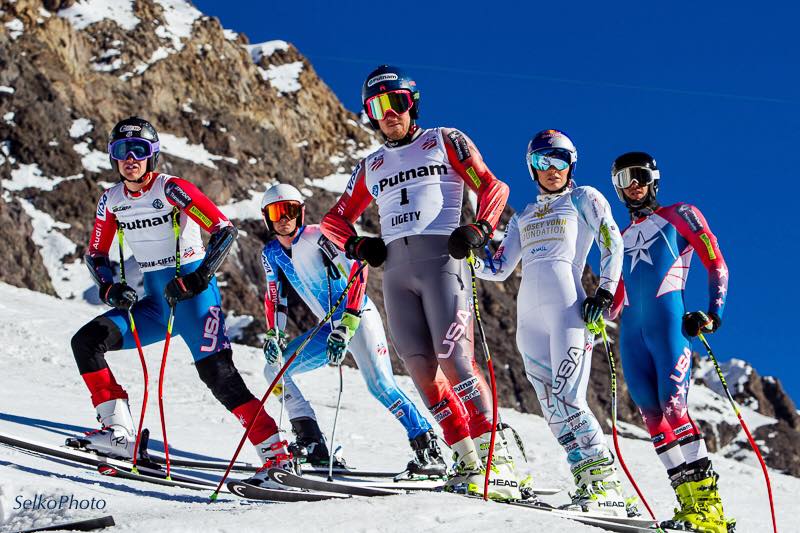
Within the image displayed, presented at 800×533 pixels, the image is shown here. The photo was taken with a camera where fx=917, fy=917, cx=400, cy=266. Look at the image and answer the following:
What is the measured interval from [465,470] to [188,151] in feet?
421

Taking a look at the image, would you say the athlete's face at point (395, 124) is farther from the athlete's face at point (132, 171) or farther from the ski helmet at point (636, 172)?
the athlete's face at point (132, 171)

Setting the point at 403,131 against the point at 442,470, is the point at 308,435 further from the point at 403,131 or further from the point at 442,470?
the point at 403,131

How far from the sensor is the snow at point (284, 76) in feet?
517

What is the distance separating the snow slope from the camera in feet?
15.5

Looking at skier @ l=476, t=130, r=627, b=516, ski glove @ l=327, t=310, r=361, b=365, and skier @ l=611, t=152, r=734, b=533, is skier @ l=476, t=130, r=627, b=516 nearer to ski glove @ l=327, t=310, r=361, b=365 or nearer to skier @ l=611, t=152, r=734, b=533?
skier @ l=611, t=152, r=734, b=533

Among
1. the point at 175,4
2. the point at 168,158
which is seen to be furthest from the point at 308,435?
the point at 175,4

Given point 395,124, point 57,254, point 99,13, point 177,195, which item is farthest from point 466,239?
point 99,13

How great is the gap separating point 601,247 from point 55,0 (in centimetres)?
14216

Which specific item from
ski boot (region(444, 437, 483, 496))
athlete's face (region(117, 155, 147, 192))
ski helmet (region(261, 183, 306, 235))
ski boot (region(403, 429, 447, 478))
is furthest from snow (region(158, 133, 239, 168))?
ski boot (region(444, 437, 483, 496))

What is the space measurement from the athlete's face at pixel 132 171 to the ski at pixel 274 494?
3038mm

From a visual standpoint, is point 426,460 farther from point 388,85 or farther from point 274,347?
point 388,85

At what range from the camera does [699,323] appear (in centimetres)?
689

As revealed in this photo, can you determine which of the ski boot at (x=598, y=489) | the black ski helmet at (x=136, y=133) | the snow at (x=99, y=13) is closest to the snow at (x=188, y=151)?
the snow at (x=99, y=13)

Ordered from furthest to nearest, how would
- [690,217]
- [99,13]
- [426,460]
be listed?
1. [99,13]
2. [426,460]
3. [690,217]
